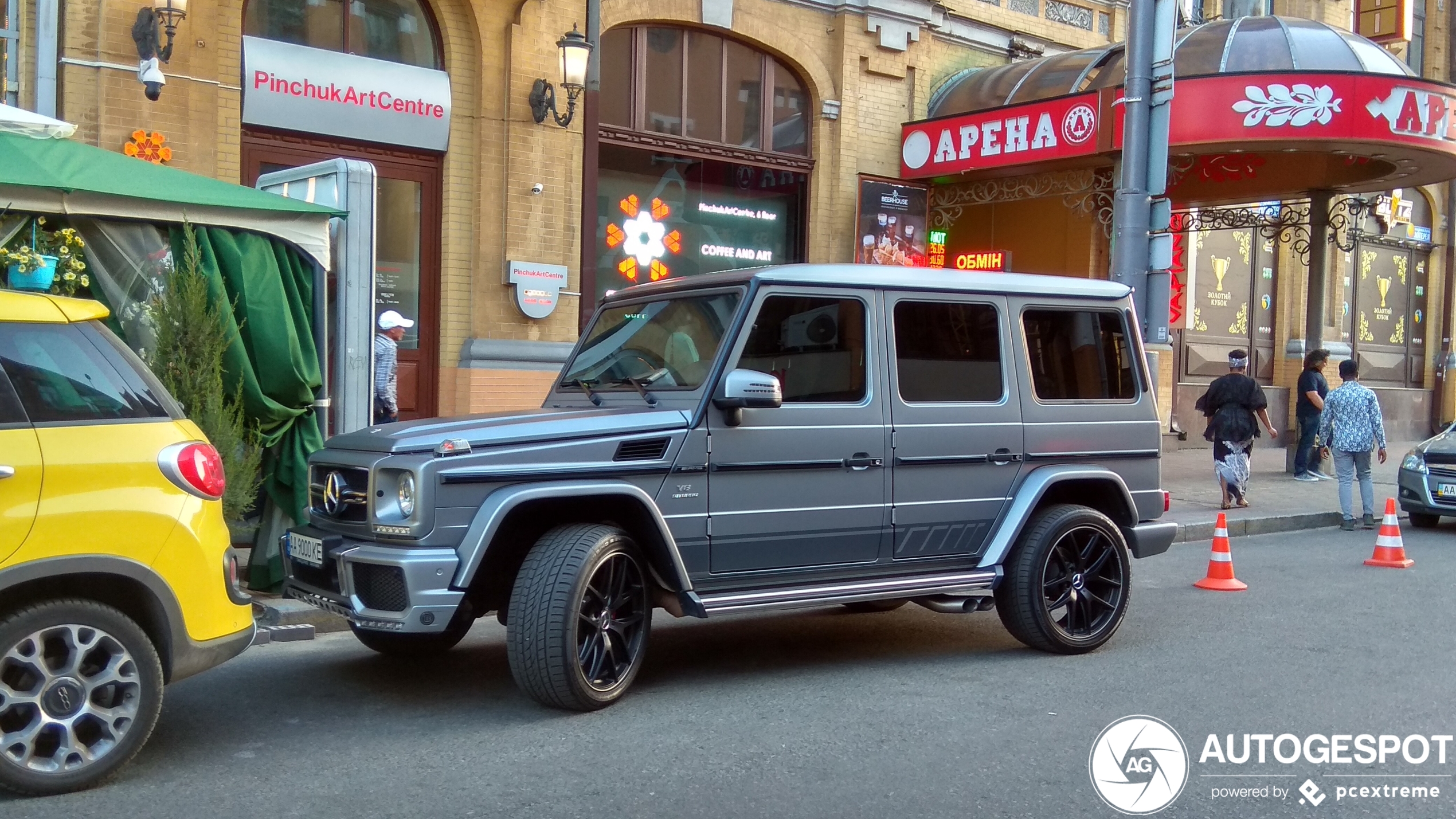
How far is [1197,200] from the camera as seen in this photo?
17.9m

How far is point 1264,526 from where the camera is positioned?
41.8ft

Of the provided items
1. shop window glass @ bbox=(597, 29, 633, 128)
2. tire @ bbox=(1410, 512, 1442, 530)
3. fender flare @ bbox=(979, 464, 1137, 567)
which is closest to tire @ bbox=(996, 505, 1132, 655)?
fender flare @ bbox=(979, 464, 1137, 567)

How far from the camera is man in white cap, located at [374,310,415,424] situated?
10.3 m

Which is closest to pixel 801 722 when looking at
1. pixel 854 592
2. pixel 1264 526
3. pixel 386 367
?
pixel 854 592

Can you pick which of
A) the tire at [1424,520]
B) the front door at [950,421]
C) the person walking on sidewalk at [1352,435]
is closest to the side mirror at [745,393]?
the front door at [950,421]

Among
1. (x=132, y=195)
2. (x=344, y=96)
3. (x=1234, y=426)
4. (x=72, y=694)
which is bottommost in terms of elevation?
(x=72, y=694)

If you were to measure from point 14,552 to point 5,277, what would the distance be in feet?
11.6

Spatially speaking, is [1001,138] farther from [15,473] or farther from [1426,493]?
[15,473]

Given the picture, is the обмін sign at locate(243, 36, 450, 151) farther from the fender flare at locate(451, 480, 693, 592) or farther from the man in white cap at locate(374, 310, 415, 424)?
the fender flare at locate(451, 480, 693, 592)

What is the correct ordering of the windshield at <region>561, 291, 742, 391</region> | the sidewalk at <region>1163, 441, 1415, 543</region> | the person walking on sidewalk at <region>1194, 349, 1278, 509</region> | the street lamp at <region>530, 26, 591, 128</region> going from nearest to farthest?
the windshield at <region>561, 291, 742, 391</region>, the sidewalk at <region>1163, 441, 1415, 543</region>, the street lamp at <region>530, 26, 591, 128</region>, the person walking on sidewalk at <region>1194, 349, 1278, 509</region>

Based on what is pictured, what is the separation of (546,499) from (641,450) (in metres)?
0.49

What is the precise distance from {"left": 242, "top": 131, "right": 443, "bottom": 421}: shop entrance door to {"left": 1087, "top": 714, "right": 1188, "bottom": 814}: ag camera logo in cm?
942

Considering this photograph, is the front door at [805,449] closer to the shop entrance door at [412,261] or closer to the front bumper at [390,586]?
the front bumper at [390,586]

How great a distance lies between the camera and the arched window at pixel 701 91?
14938 mm
